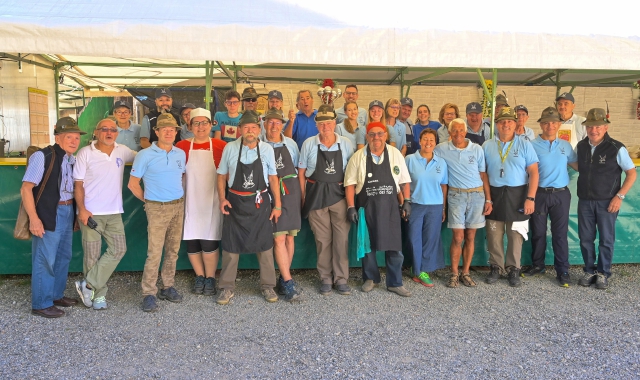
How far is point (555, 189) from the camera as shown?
4.59m

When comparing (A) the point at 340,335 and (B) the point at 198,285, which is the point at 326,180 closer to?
(A) the point at 340,335

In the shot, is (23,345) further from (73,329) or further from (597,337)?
(597,337)

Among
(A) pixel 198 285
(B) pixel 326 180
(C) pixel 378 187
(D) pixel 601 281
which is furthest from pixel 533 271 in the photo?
(A) pixel 198 285

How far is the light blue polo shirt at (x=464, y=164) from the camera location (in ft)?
14.6

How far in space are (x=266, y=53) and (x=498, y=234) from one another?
2.78m

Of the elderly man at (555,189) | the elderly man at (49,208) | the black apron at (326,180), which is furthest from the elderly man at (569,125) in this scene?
the elderly man at (49,208)

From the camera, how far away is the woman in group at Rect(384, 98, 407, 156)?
4.86 metres

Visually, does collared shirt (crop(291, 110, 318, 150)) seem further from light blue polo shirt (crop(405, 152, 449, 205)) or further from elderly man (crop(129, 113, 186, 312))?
elderly man (crop(129, 113, 186, 312))

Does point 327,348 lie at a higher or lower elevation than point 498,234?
lower

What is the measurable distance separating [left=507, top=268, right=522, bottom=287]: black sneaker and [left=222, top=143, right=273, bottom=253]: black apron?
237 cm

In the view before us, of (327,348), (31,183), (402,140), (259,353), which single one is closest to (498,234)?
(402,140)

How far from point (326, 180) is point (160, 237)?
149cm

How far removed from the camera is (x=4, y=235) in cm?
452

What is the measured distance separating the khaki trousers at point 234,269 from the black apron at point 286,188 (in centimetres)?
26
